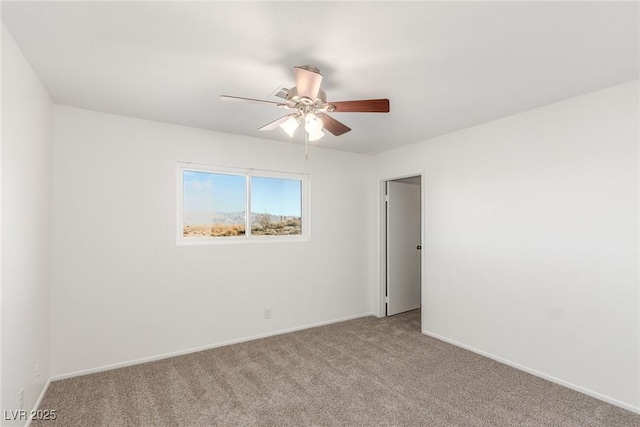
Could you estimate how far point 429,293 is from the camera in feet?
12.8

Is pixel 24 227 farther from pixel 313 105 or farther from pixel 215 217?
pixel 313 105

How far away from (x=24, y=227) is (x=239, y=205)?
1.97 meters

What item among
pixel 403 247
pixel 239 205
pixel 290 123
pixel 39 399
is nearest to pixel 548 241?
pixel 403 247

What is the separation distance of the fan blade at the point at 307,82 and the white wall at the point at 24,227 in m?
1.59

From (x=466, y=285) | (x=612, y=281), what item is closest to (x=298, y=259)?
(x=466, y=285)

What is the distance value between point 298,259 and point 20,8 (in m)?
3.24

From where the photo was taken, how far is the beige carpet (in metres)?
2.20

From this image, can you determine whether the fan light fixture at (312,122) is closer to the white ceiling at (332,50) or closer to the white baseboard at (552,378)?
the white ceiling at (332,50)

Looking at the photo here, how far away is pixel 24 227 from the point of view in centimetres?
206

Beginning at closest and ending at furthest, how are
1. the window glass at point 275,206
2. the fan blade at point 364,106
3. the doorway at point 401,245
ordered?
the fan blade at point 364,106, the window glass at point 275,206, the doorway at point 401,245

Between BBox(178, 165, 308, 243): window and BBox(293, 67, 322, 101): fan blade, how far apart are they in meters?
1.98

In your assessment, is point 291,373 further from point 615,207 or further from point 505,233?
point 615,207

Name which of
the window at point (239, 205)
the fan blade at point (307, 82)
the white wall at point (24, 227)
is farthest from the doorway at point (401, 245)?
the white wall at point (24, 227)

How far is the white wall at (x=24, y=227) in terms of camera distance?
5.79ft
